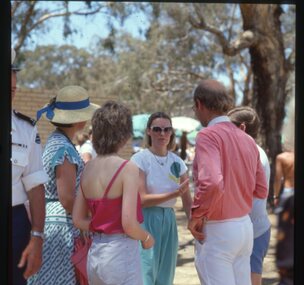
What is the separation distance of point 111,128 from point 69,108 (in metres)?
0.55

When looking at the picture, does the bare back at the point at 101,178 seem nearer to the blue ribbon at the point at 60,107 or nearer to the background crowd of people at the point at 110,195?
the background crowd of people at the point at 110,195

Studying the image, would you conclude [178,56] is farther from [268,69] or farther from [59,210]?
[59,210]

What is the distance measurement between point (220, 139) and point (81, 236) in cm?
94

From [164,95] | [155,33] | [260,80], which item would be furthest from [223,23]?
[260,80]

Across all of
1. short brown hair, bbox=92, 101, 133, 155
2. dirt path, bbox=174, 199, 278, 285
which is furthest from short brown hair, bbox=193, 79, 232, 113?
dirt path, bbox=174, 199, 278, 285

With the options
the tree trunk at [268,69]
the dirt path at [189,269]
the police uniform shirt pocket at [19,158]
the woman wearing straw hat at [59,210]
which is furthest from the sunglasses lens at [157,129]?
the tree trunk at [268,69]

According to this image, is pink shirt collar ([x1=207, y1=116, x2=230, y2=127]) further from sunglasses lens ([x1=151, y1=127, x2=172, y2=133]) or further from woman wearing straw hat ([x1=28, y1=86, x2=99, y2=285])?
sunglasses lens ([x1=151, y1=127, x2=172, y2=133])

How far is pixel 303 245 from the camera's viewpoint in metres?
2.37

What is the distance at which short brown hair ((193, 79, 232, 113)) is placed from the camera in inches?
139

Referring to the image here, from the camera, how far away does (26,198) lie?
114 inches

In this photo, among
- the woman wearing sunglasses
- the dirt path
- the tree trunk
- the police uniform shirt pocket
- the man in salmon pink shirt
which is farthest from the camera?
the tree trunk

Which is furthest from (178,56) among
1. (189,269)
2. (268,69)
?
(189,269)

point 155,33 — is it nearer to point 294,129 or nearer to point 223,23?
point 223,23
